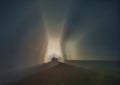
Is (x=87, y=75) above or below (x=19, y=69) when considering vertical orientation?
below

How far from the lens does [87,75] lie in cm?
587

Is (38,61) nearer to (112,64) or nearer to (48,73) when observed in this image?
(48,73)

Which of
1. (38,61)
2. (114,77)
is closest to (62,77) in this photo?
(38,61)

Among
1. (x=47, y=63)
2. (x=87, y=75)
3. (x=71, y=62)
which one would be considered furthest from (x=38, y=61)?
(x=87, y=75)

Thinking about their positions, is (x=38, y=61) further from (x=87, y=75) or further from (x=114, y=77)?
(x=114, y=77)

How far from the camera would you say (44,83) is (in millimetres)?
5949

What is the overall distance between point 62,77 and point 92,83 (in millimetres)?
626

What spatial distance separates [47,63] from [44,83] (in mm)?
429

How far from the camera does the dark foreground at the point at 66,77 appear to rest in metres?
5.86

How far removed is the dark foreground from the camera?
19.2 feet

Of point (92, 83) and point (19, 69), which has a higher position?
point (19, 69)

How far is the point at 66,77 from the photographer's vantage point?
5.93 metres

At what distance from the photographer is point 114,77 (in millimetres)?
5816

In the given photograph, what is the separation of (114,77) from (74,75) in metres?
0.81
